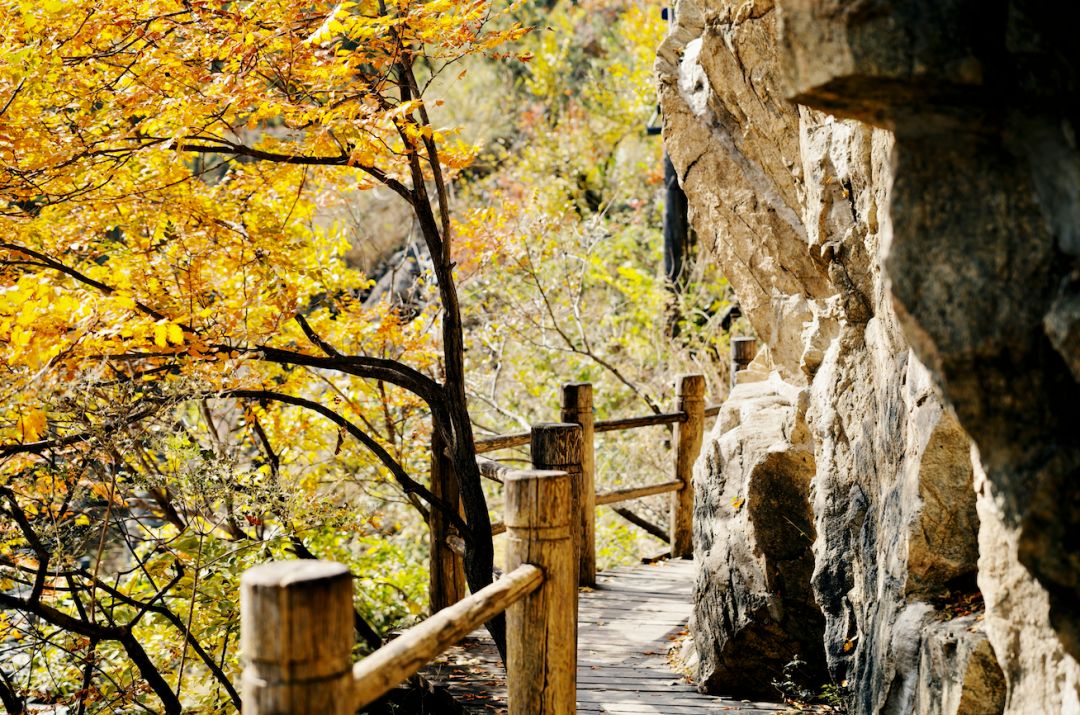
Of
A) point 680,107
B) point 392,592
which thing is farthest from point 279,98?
point 392,592

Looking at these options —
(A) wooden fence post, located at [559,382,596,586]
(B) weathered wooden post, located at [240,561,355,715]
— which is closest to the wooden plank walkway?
(A) wooden fence post, located at [559,382,596,586]

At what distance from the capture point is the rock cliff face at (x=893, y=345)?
1.91 metres

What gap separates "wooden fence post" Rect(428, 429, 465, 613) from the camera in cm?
529

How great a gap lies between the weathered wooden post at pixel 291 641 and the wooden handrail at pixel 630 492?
4612 millimetres

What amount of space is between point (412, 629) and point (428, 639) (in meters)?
0.04

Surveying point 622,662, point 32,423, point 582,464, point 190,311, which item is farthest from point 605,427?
point 32,423

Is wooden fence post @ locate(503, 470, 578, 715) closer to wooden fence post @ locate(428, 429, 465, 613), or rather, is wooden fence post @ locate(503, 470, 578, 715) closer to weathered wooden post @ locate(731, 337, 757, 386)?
wooden fence post @ locate(428, 429, 465, 613)

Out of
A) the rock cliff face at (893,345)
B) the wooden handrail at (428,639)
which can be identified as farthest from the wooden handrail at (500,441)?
the wooden handrail at (428,639)

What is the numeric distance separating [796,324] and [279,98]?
2.85 meters

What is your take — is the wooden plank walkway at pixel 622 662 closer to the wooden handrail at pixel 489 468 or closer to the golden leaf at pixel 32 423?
the wooden handrail at pixel 489 468

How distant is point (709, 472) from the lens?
5.28m

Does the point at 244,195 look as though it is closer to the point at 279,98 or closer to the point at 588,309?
the point at 279,98

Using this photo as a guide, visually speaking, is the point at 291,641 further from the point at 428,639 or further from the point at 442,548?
the point at 442,548

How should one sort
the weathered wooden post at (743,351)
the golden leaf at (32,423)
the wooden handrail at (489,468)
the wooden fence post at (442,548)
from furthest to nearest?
1. the weathered wooden post at (743,351)
2. the wooden fence post at (442,548)
3. the wooden handrail at (489,468)
4. the golden leaf at (32,423)
